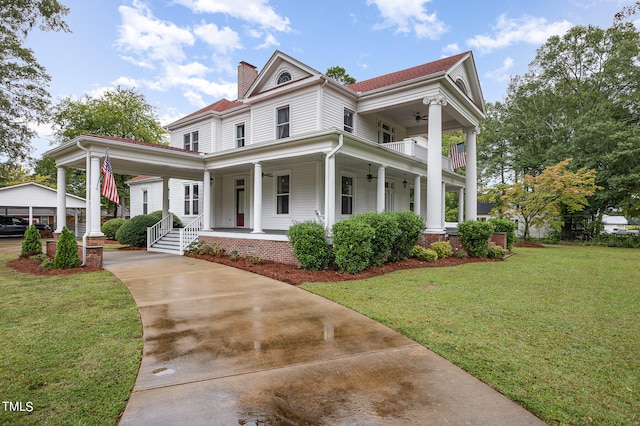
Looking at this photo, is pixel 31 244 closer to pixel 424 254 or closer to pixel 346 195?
pixel 346 195

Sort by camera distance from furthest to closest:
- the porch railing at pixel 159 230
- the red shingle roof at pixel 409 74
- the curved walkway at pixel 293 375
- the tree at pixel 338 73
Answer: the tree at pixel 338 73 < the porch railing at pixel 159 230 < the red shingle roof at pixel 409 74 < the curved walkway at pixel 293 375

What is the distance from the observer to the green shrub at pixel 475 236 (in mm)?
12281

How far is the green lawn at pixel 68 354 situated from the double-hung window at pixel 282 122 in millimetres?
8842

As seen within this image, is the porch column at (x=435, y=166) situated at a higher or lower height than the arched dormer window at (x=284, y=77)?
lower

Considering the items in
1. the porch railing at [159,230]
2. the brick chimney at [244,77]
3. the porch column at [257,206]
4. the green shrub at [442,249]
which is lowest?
the green shrub at [442,249]

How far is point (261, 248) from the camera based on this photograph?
1112 cm

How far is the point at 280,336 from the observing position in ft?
14.2

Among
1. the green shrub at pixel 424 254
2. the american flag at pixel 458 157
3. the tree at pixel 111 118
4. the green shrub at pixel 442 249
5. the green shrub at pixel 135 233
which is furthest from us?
the tree at pixel 111 118

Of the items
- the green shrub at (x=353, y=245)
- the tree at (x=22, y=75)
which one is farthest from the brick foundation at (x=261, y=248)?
the tree at (x=22, y=75)

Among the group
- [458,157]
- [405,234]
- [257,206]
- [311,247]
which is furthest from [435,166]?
[257,206]

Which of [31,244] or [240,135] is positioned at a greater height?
[240,135]

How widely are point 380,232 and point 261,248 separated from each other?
426cm

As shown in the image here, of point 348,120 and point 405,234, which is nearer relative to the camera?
point 405,234

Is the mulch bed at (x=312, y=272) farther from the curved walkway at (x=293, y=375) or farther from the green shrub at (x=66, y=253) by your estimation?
the green shrub at (x=66, y=253)
